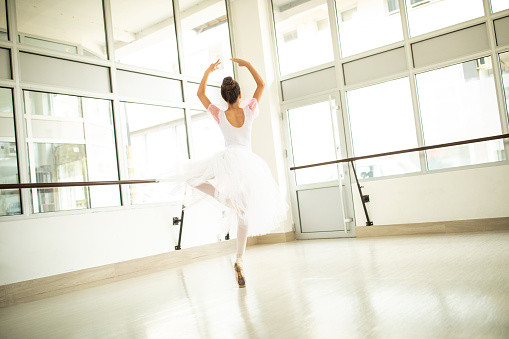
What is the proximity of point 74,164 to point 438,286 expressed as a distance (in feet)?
12.1

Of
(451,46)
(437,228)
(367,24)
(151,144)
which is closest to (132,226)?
(151,144)

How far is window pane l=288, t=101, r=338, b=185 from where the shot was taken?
21.0ft

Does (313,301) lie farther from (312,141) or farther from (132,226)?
(312,141)

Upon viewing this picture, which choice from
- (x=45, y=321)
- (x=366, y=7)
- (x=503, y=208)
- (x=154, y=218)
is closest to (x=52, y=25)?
(x=154, y=218)

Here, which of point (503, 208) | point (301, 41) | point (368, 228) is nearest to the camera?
point (503, 208)

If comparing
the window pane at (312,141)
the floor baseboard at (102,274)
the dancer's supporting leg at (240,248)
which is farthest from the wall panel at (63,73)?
the window pane at (312,141)

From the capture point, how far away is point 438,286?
240cm

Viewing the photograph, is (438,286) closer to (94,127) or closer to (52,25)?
(94,127)

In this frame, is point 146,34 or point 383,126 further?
point 383,126

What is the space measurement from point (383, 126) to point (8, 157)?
14.7 ft

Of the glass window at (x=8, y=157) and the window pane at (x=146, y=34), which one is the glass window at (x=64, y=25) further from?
the glass window at (x=8, y=157)

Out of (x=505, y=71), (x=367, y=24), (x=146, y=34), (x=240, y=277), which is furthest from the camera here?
(x=367, y=24)

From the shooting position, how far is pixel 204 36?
255 inches

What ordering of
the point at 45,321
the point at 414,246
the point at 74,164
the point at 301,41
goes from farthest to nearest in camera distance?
the point at 301,41
the point at 74,164
the point at 414,246
the point at 45,321
